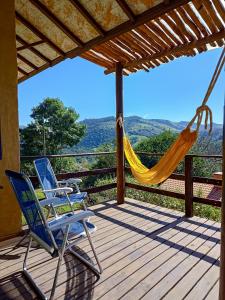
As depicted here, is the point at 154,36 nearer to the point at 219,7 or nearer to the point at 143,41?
the point at 143,41

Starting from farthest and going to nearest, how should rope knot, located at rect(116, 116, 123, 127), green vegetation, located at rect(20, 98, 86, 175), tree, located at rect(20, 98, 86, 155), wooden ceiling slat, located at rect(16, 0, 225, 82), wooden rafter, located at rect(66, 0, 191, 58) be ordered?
tree, located at rect(20, 98, 86, 155), green vegetation, located at rect(20, 98, 86, 175), rope knot, located at rect(116, 116, 123, 127), wooden ceiling slat, located at rect(16, 0, 225, 82), wooden rafter, located at rect(66, 0, 191, 58)

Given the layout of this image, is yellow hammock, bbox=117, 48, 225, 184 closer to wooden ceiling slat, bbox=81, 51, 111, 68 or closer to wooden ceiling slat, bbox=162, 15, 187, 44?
wooden ceiling slat, bbox=162, 15, 187, 44

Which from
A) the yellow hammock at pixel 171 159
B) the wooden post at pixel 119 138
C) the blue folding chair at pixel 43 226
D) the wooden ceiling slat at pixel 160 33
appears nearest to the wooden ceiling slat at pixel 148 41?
the wooden ceiling slat at pixel 160 33

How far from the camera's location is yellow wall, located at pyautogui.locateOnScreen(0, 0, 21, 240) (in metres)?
2.75

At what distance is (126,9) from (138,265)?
247 centimetres

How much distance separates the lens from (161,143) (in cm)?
1236

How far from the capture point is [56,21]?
9.78 ft

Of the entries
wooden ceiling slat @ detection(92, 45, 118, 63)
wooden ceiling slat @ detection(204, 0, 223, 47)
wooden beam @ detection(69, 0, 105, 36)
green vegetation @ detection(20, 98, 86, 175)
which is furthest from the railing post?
green vegetation @ detection(20, 98, 86, 175)

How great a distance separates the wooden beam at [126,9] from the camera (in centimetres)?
249

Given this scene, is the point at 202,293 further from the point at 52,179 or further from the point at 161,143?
the point at 161,143

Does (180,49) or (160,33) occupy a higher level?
(160,33)

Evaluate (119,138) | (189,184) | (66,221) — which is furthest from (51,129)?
(66,221)

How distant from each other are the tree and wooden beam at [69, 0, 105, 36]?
1869cm

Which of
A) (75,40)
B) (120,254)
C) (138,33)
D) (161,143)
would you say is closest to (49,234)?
(120,254)
